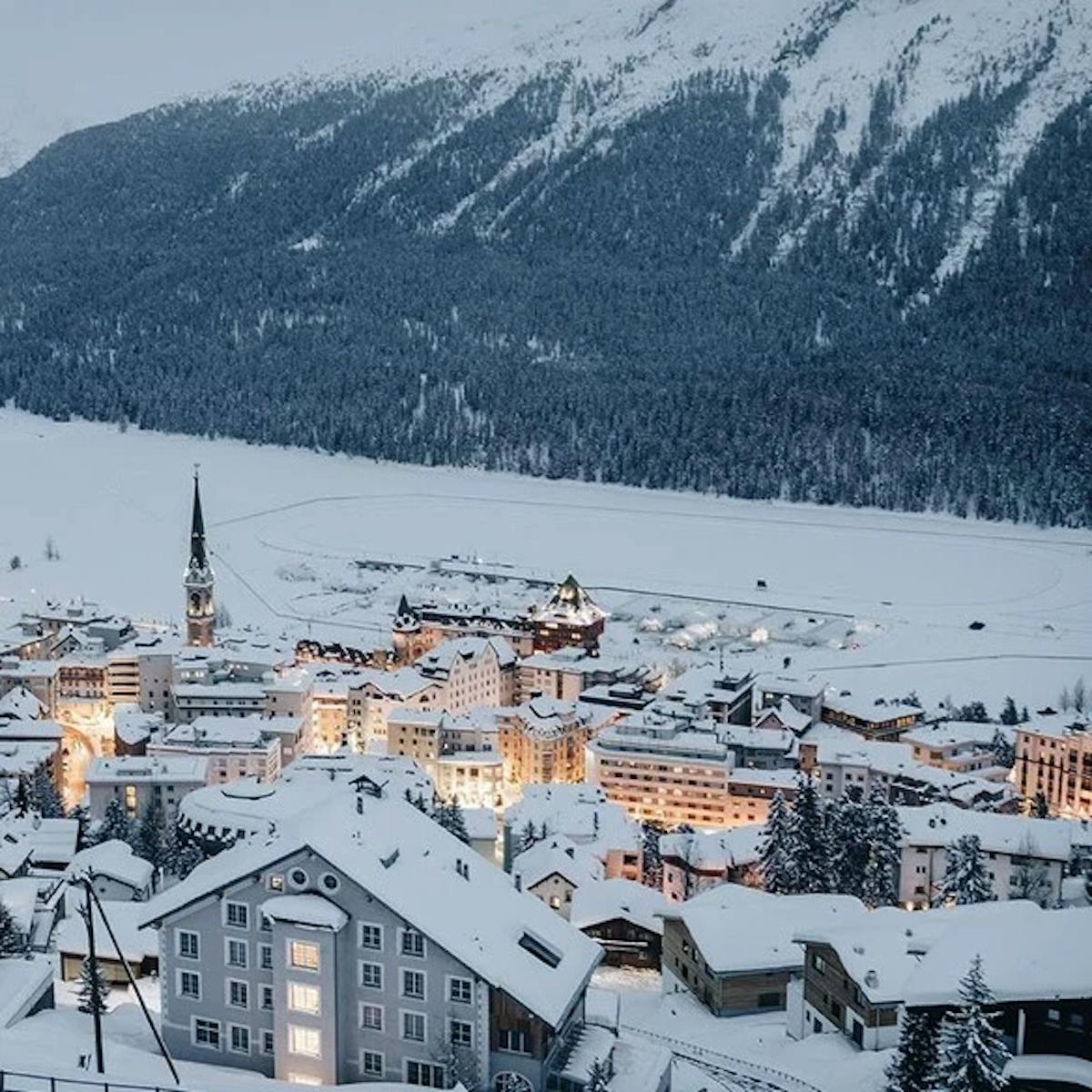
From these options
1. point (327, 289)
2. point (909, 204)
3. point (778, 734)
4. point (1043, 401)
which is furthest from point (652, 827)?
point (909, 204)

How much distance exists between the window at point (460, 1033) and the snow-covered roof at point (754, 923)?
315 inches

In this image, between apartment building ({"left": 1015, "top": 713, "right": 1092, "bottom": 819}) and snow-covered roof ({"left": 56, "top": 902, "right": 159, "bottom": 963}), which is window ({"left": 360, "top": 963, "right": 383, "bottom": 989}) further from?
apartment building ({"left": 1015, "top": 713, "right": 1092, "bottom": 819})

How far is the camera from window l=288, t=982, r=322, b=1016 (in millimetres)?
19172

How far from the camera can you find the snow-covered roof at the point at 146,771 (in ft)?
134

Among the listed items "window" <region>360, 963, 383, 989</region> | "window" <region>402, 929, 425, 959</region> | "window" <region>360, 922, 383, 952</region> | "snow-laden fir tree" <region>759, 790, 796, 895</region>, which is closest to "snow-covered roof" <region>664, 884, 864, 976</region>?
"snow-laden fir tree" <region>759, 790, 796, 895</region>

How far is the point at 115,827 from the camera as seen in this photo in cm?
3788

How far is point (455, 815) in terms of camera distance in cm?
3619

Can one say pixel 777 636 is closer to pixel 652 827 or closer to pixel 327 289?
pixel 652 827

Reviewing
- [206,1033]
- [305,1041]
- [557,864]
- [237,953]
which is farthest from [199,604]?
[305,1041]

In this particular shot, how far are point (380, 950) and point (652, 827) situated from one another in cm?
2391

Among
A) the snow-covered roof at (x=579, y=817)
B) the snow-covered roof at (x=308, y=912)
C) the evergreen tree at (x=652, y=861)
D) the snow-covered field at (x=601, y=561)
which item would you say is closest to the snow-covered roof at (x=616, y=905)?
the snow-covered roof at (x=579, y=817)

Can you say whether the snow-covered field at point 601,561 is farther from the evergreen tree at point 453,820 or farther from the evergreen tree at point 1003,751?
the evergreen tree at point 453,820

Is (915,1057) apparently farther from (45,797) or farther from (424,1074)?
(45,797)

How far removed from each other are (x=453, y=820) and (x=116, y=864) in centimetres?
748
